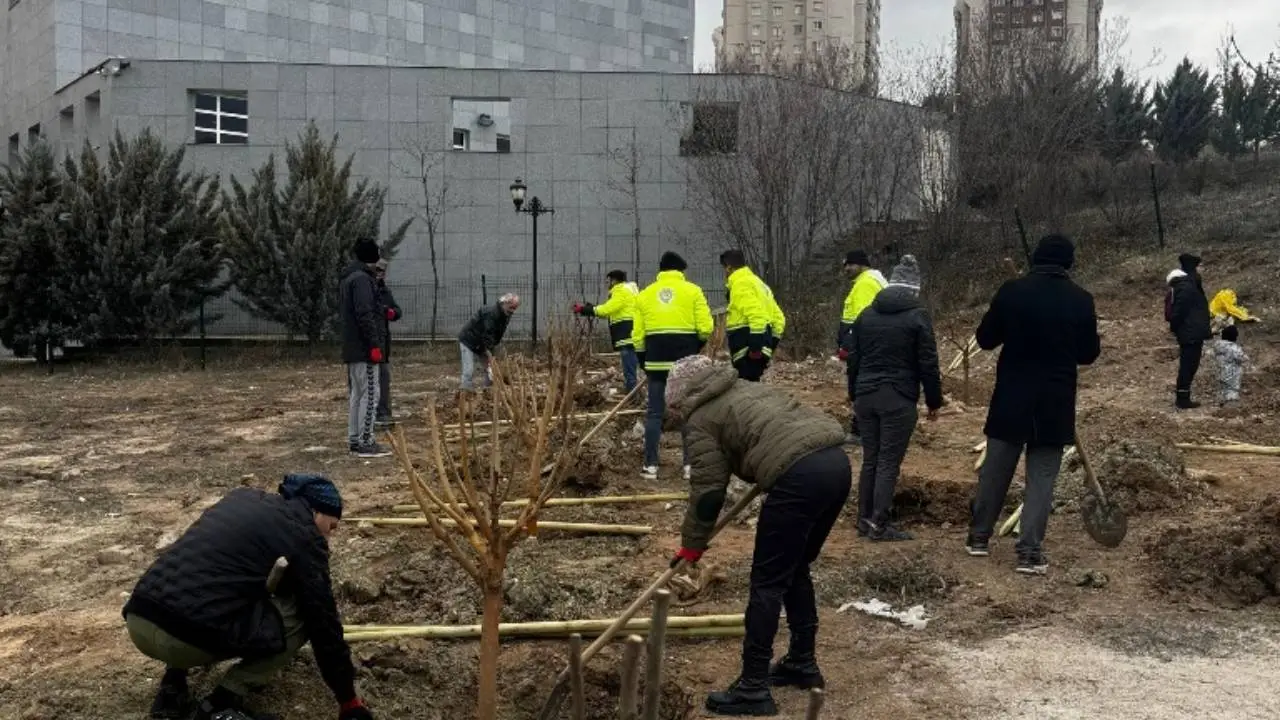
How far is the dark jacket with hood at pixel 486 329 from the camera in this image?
12422 mm

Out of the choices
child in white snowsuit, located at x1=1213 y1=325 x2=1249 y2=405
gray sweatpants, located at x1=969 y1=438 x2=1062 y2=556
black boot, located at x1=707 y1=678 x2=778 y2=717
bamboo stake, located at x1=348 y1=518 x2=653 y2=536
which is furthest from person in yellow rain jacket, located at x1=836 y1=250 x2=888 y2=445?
child in white snowsuit, located at x1=1213 y1=325 x2=1249 y2=405

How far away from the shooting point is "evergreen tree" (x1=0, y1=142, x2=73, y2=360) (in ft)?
63.6

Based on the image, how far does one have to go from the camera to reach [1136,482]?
7.14 metres

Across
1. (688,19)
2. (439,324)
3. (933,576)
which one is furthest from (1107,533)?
(688,19)

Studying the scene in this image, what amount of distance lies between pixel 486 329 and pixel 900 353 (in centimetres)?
698

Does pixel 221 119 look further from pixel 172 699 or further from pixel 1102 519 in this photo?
pixel 1102 519

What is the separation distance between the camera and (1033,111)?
79.0 ft

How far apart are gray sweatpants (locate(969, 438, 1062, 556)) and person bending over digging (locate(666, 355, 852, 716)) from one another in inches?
80.5

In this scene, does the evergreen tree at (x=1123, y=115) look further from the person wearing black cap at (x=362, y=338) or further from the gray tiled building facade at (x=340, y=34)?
the person wearing black cap at (x=362, y=338)

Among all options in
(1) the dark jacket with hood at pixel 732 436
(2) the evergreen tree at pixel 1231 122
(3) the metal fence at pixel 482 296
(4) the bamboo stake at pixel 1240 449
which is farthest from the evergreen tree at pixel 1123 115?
(1) the dark jacket with hood at pixel 732 436

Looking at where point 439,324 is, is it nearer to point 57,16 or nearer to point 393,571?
point 57,16

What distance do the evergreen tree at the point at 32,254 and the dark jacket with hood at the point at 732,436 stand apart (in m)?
18.8

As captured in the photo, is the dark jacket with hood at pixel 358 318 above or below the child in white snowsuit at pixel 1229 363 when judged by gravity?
above

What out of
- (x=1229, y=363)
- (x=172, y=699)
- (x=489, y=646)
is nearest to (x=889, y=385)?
(x=489, y=646)
